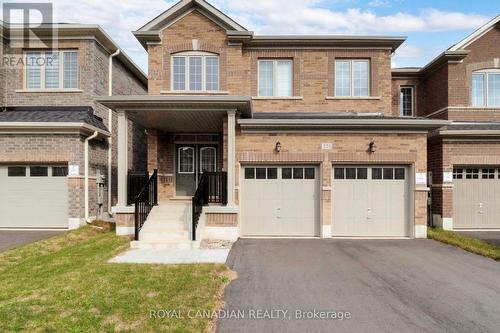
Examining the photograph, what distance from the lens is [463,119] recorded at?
1330 cm

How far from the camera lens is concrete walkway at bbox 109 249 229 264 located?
23.8 feet

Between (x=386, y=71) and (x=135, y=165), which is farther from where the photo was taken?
(x=135, y=165)

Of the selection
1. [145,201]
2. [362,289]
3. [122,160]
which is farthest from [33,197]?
[362,289]

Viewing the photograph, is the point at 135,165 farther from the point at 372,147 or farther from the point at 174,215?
the point at 372,147

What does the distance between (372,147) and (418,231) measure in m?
2.97

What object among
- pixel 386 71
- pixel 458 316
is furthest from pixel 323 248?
pixel 386 71

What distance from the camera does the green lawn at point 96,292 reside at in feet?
14.0

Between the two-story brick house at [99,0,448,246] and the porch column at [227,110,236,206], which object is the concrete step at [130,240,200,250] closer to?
the two-story brick house at [99,0,448,246]

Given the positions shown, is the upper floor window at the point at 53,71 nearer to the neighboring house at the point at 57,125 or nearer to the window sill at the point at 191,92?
the neighboring house at the point at 57,125

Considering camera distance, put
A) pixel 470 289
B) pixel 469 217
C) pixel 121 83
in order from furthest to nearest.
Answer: pixel 121 83, pixel 469 217, pixel 470 289

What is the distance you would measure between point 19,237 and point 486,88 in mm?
17922

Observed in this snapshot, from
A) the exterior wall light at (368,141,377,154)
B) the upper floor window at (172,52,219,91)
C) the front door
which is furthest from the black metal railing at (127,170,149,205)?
the exterior wall light at (368,141,377,154)

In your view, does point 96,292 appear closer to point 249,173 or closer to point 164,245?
point 164,245

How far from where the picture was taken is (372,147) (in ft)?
32.9
